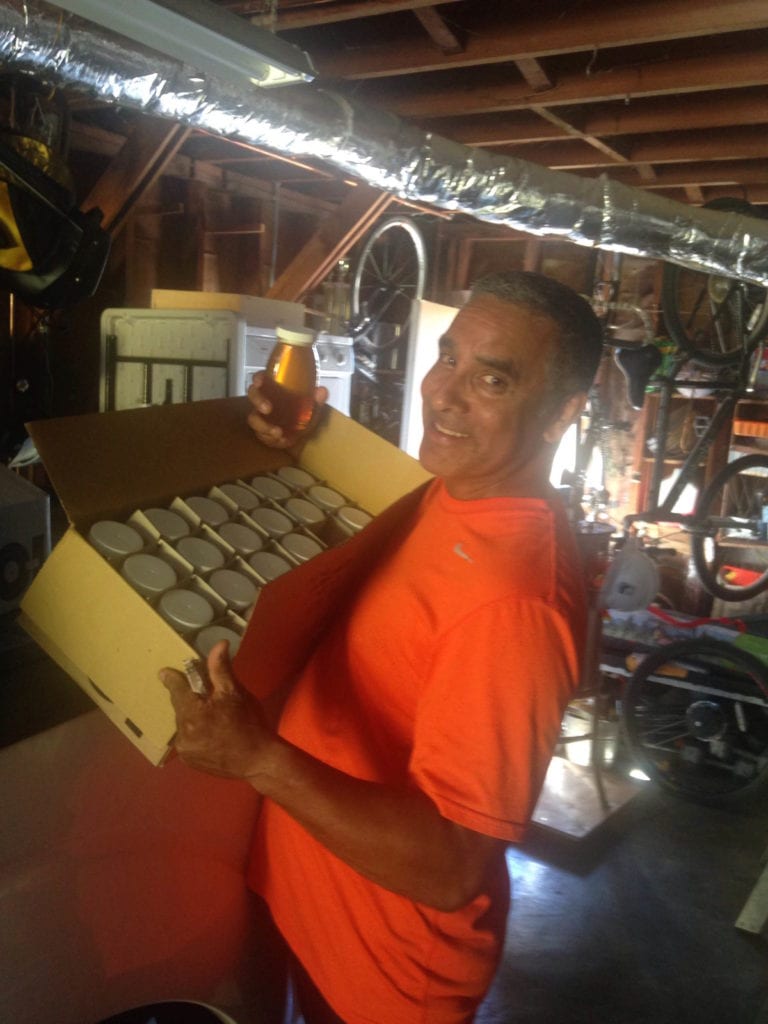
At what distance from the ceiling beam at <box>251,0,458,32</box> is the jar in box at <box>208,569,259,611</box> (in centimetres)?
179

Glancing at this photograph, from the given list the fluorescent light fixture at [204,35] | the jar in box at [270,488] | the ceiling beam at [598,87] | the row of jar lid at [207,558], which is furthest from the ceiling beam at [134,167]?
the row of jar lid at [207,558]

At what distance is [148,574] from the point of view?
95 centimetres

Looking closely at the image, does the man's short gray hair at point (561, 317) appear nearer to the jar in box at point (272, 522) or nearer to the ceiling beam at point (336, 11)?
the jar in box at point (272, 522)

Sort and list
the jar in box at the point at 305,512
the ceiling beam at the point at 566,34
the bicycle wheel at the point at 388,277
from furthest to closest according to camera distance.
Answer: the bicycle wheel at the point at 388,277
the ceiling beam at the point at 566,34
the jar in box at the point at 305,512

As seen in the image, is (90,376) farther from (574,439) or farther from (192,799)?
(192,799)

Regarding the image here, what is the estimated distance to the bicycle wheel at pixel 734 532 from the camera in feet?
13.6

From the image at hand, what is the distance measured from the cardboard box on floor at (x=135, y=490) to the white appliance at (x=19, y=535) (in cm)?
16

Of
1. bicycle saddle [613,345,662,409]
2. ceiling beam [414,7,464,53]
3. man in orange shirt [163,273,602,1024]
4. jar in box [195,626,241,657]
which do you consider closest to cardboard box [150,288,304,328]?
ceiling beam [414,7,464,53]

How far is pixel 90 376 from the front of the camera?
424cm

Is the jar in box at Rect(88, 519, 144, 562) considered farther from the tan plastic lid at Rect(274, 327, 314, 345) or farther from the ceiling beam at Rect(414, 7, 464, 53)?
the ceiling beam at Rect(414, 7, 464, 53)

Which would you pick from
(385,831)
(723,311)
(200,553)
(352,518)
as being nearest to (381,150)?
(352,518)

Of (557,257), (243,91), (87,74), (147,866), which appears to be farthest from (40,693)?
(557,257)

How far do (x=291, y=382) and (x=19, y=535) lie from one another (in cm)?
54

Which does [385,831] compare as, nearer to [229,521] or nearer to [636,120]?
[229,521]
